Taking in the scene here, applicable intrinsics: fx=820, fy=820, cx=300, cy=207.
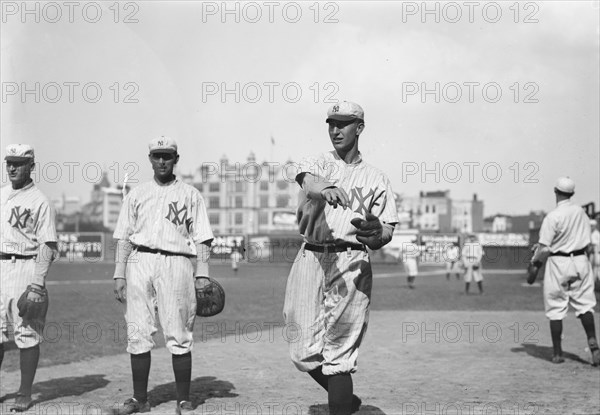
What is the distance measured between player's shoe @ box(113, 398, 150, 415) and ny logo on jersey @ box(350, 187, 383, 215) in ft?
8.47

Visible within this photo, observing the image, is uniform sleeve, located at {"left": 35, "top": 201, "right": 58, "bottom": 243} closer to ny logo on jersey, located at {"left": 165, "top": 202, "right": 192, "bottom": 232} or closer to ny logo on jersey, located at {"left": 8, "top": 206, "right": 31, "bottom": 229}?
ny logo on jersey, located at {"left": 8, "top": 206, "right": 31, "bottom": 229}

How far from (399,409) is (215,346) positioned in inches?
194

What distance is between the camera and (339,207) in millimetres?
5344

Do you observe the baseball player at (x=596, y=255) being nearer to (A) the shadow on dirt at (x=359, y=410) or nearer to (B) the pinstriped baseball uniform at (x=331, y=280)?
(A) the shadow on dirt at (x=359, y=410)

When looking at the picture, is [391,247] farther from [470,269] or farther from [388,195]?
[388,195]

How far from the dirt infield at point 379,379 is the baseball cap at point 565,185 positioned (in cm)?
205

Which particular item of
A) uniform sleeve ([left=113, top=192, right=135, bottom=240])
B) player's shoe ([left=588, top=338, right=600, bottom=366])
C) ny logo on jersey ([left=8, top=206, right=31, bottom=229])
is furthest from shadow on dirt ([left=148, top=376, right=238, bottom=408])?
player's shoe ([left=588, top=338, right=600, bottom=366])

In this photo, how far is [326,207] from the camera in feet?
17.5

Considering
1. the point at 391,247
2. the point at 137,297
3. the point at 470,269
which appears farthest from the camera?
the point at 391,247

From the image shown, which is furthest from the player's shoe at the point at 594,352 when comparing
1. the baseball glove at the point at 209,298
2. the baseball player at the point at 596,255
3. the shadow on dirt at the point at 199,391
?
the baseball player at the point at 596,255

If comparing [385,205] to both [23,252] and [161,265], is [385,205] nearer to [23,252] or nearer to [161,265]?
[161,265]

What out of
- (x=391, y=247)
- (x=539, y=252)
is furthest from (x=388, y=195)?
(x=391, y=247)

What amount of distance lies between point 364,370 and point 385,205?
3.95m

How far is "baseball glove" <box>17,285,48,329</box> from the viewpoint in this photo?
6.79 metres
